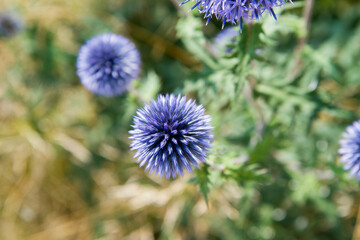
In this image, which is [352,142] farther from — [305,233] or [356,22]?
[356,22]

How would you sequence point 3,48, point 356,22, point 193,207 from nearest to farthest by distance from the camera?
point 193,207 < point 356,22 < point 3,48

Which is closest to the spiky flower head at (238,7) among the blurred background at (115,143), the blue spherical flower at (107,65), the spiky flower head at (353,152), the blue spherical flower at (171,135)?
the blue spherical flower at (171,135)

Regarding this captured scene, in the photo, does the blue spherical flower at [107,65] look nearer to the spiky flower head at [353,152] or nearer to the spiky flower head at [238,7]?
the spiky flower head at [238,7]

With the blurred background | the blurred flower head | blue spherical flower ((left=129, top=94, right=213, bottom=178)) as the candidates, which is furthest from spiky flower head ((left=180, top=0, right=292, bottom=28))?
the blurred flower head

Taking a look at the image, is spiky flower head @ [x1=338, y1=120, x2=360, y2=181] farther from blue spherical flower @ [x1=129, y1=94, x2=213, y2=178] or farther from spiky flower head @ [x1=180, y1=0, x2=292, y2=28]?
spiky flower head @ [x1=180, y1=0, x2=292, y2=28]

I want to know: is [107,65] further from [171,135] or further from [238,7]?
[238,7]

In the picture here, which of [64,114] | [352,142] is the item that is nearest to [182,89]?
[352,142]
